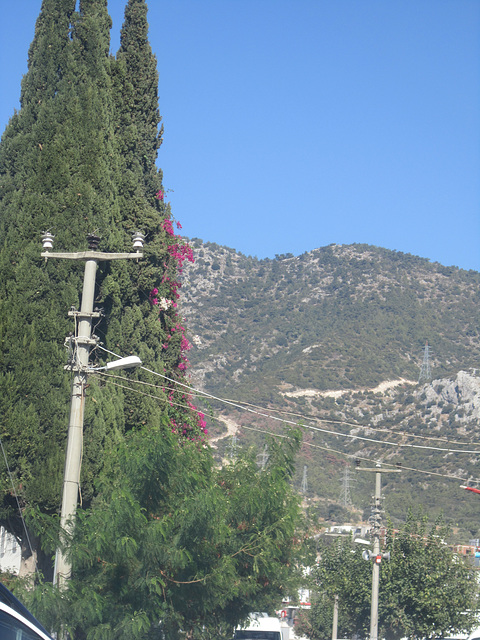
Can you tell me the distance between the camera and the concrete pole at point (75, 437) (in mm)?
11453

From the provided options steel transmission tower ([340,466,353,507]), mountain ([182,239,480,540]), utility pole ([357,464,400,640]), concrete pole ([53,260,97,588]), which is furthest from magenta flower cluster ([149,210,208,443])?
steel transmission tower ([340,466,353,507])

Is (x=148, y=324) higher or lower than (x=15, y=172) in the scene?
lower

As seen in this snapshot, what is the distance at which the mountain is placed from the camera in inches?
4065

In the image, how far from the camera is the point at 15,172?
17.5 meters

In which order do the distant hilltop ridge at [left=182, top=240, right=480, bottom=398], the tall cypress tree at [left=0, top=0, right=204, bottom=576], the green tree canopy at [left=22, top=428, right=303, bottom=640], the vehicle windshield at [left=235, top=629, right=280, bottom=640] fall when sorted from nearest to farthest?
the green tree canopy at [left=22, top=428, right=303, bottom=640]
the tall cypress tree at [left=0, top=0, right=204, bottom=576]
the vehicle windshield at [left=235, top=629, right=280, bottom=640]
the distant hilltop ridge at [left=182, top=240, right=480, bottom=398]

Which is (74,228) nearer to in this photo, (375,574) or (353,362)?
(375,574)

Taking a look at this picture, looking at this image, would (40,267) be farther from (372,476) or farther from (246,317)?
(246,317)

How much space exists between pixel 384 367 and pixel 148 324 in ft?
430

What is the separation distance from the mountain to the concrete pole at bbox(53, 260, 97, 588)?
260 feet

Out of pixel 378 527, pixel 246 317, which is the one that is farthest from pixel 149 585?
pixel 246 317

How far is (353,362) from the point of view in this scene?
490 feet

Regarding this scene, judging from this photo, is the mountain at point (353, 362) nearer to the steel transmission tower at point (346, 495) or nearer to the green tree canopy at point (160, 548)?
the steel transmission tower at point (346, 495)

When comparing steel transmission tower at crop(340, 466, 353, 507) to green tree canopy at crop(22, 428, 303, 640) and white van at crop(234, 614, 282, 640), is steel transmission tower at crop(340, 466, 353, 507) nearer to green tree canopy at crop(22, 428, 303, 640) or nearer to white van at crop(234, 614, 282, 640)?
white van at crop(234, 614, 282, 640)

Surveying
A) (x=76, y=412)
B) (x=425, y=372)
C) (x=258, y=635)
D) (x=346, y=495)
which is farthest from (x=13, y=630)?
(x=425, y=372)
